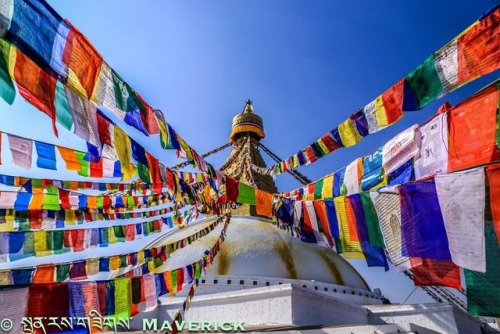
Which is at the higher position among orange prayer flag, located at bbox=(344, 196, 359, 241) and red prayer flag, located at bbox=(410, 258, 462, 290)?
orange prayer flag, located at bbox=(344, 196, 359, 241)

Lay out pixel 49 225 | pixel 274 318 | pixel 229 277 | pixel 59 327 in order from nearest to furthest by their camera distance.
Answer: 1. pixel 59 327
2. pixel 49 225
3. pixel 274 318
4. pixel 229 277

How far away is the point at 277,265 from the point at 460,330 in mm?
5757

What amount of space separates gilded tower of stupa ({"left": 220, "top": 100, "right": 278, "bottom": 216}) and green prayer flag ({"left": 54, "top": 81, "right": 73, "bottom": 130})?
15275mm

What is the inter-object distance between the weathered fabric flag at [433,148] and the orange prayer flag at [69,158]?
5178mm

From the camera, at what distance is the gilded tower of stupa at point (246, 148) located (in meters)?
19.5

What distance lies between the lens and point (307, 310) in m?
9.35

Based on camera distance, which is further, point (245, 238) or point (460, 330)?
point (245, 238)

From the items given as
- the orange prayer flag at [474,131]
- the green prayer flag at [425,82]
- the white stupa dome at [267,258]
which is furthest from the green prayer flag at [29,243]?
the orange prayer flag at [474,131]

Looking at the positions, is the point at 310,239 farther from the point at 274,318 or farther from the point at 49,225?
the point at 49,225

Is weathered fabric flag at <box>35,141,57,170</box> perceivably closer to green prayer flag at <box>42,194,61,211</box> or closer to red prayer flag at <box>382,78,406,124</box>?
green prayer flag at <box>42,194,61,211</box>

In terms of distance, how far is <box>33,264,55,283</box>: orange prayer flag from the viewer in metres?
6.72

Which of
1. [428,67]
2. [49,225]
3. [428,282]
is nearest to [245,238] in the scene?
[49,225]

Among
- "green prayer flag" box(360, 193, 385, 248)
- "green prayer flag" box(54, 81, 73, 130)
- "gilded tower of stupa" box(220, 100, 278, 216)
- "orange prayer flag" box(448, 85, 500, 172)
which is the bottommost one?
"green prayer flag" box(360, 193, 385, 248)

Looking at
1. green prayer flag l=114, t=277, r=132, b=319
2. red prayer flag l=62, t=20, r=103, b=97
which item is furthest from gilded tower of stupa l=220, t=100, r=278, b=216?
red prayer flag l=62, t=20, r=103, b=97
